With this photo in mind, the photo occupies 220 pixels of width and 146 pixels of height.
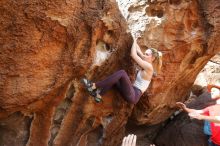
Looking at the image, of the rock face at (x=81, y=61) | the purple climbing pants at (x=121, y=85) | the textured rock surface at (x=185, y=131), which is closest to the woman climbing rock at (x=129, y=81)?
the purple climbing pants at (x=121, y=85)

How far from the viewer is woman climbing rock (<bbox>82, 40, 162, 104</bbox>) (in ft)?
15.1

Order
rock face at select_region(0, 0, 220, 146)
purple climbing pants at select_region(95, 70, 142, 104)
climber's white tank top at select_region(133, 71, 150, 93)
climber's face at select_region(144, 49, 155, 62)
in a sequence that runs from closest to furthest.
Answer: rock face at select_region(0, 0, 220, 146)
purple climbing pants at select_region(95, 70, 142, 104)
climber's face at select_region(144, 49, 155, 62)
climber's white tank top at select_region(133, 71, 150, 93)

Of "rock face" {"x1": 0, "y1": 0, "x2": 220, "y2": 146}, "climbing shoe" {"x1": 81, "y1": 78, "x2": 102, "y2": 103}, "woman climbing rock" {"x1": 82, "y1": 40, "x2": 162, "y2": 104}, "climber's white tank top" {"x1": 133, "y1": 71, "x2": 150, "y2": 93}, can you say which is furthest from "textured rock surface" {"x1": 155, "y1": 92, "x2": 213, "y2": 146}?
"climbing shoe" {"x1": 81, "y1": 78, "x2": 102, "y2": 103}

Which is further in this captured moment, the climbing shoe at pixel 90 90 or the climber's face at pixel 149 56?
the climber's face at pixel 149 56

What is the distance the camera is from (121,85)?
15.9 feet

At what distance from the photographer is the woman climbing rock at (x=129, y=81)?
4.59 meters

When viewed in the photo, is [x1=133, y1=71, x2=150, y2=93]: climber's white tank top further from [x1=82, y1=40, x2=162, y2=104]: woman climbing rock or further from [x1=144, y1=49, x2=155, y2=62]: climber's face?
[x1=144, y1=49, x2=155, y2=62]: climber's face

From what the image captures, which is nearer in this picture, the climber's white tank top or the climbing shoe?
the climbing shoe

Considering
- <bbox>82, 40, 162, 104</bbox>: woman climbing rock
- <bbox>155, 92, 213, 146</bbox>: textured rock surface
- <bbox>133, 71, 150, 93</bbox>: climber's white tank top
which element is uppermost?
<bbox>82, 40, 162, 104</bbox>: woman climbing rock

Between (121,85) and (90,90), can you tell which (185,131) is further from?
(90,90)

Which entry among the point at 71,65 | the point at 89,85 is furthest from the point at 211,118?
the point at 71,65

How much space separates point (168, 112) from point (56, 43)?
4.21m

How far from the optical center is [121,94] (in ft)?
16.7

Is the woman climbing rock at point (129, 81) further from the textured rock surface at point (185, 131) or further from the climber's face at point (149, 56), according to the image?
the textured rock surface at point (185, 131)
